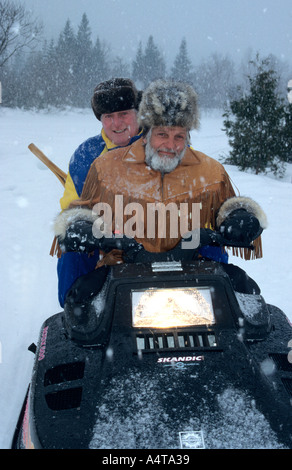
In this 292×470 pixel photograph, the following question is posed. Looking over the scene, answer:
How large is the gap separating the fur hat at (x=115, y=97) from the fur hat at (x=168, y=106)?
0.96m

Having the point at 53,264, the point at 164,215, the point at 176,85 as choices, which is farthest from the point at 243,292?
the point at 53,264

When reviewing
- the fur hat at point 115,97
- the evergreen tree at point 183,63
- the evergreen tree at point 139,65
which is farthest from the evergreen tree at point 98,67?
the fur hat at point 115,97

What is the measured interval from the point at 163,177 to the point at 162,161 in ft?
0.29

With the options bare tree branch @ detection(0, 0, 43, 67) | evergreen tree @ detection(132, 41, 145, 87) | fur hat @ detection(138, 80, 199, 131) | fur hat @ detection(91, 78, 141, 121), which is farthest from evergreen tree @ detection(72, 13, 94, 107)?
fur hat @ detection(138, 80, 199, 131)

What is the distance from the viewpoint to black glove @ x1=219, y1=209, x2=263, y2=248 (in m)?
1.81

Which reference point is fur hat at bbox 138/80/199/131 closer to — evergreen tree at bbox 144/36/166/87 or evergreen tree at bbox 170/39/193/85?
evergreen tree at bbox 170/39/193/85

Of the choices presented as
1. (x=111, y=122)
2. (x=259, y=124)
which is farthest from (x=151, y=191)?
(x=259, y=124)

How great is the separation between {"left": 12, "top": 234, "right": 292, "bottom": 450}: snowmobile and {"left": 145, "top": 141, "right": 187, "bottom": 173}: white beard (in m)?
0.51

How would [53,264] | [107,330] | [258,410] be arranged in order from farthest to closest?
[53,264] → [107,330] → [258,410]

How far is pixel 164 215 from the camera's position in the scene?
208cm

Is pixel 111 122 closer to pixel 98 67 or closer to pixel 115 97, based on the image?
pixel 115 97

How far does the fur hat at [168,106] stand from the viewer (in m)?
2.04
